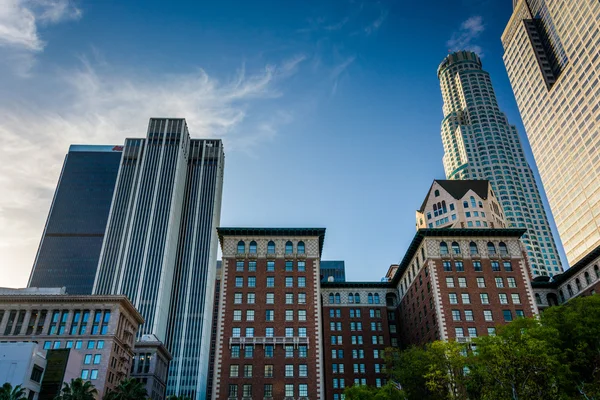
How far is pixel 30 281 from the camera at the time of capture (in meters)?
191

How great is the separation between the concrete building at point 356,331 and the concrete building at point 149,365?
2538 inches

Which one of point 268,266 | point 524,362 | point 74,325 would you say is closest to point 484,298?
point 268,266

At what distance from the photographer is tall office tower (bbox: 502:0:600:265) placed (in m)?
147

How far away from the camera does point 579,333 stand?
56938 millimetres

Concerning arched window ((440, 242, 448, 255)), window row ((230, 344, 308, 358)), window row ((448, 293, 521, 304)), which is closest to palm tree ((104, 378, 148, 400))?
window row ((230, 344, 308, 358))

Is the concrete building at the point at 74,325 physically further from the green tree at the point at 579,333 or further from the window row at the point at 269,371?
the green tree at the point at 579,333

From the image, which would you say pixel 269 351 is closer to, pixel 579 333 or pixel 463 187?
A: pixel 579 333

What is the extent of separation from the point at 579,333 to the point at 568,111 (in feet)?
411

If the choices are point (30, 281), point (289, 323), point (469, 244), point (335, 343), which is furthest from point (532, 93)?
point (30, 281)

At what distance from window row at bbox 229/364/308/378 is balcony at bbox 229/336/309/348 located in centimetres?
336

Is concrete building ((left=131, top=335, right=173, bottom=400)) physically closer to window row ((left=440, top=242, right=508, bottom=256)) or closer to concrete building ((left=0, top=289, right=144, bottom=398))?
concrete building ((left=0, top=289, right=144, bottom=398))

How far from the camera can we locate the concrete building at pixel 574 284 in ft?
286

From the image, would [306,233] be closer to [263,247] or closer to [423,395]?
[263,247]

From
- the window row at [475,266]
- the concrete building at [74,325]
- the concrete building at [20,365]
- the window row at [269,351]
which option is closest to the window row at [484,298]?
the window row at [475,266]
